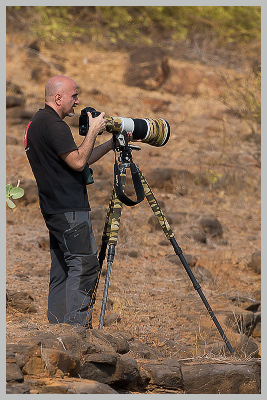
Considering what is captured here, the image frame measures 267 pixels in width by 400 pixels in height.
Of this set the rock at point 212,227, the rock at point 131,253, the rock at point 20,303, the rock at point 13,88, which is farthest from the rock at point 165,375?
the rock at point 13,88

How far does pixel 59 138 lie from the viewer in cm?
479

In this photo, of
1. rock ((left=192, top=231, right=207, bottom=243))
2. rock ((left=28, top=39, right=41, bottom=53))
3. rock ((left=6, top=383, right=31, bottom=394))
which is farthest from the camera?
rock ((left=28, top=39, right=41, bottom=53))

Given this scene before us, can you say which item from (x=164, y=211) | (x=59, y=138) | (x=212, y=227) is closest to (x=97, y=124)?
(x=59, y=138)

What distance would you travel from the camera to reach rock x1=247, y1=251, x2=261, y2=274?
341 inches

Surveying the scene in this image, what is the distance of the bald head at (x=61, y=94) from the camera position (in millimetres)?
4910

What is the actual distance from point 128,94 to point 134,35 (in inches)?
127

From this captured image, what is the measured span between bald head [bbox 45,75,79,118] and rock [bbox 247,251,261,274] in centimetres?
436

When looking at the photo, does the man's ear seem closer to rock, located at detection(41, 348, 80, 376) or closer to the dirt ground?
the dirt ground

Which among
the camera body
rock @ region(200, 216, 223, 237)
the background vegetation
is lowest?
rock @ region(200, 216, 223, 237)

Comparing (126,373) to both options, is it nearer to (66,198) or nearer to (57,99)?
(66,198)

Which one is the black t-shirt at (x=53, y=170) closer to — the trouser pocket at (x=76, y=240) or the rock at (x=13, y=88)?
the trouser pocket at (x=76, y=240)

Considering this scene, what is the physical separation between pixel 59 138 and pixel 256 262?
14.8ft

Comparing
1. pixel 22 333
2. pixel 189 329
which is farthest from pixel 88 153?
pixel 189 329

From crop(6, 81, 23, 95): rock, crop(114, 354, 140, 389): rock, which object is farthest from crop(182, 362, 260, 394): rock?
crop(6, 81, 23, 95): rock
